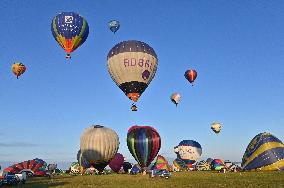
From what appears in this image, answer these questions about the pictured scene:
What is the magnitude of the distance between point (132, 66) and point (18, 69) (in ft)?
76.5

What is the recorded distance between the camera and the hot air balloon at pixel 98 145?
55781 mm

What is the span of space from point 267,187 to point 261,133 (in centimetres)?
3063

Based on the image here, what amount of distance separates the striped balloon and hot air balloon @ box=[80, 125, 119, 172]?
1910cm

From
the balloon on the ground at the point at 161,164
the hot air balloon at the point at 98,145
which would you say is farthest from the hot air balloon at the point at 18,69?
the balloon on the ground at the point at 161,164

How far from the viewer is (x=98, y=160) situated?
56.9m

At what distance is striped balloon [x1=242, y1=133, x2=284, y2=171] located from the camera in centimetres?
4809

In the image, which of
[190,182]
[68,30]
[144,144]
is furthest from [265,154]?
[68,30]

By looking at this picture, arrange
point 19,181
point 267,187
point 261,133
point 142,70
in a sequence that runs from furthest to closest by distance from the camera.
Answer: point 261,133
point 142,70
point 19,181
point 267,187

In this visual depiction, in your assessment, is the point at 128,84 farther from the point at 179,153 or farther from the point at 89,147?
the point at 179,153

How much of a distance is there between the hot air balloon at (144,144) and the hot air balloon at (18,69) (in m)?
20.3

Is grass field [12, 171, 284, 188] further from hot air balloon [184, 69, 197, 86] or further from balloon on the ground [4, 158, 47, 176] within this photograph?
hot air balloon [184, 69, 197, 86]

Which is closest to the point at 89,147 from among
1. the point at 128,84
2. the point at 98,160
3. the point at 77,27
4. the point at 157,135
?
the point at 98,160

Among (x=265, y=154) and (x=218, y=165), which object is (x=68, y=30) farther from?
(x=218, y=165)

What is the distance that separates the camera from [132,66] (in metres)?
44.9
